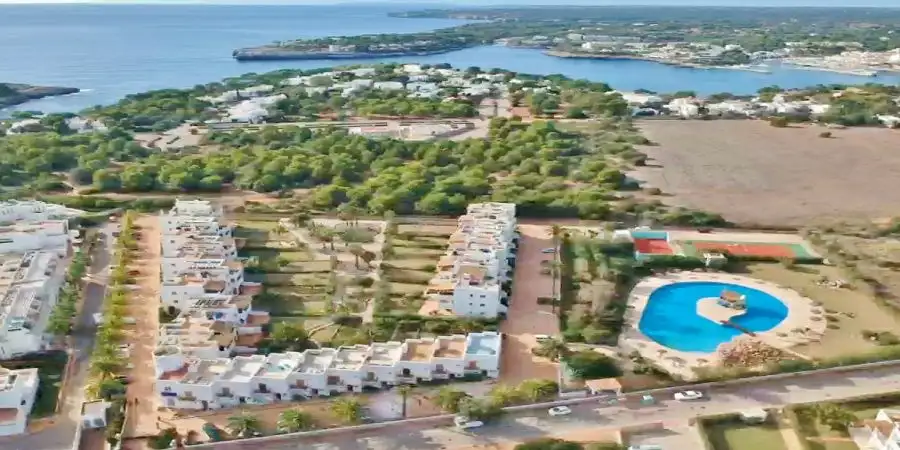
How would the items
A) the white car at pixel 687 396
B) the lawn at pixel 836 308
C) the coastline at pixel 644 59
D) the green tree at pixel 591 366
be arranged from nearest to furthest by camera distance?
the white car at pixel 687 396 < the green tree at pixel 591 366 < the lawn at pixel 836 308 < the coastline at pixel 644 59

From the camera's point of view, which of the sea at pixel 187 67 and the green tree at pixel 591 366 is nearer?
the green tree at pixel 591 366

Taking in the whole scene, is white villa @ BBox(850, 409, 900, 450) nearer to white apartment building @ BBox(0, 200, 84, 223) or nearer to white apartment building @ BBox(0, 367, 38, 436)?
white apartment building @ BBox(0, 367, 38, 436)

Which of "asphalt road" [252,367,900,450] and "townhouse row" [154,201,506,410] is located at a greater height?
"townhouse row" [154,201,506,410]

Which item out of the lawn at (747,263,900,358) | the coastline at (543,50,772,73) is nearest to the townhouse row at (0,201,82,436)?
the lawn at (747,263,900,358)

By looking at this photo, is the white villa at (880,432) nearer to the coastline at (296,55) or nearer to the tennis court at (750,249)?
the tennis court at (750,249)

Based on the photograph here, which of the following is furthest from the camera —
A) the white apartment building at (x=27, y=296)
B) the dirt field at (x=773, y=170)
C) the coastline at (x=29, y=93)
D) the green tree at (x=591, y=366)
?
the coastline at (x=29, y=93)

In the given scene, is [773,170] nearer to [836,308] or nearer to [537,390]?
[836,308]

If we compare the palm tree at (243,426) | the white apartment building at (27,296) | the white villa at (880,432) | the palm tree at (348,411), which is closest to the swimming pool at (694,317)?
the white villa at (880,432)
